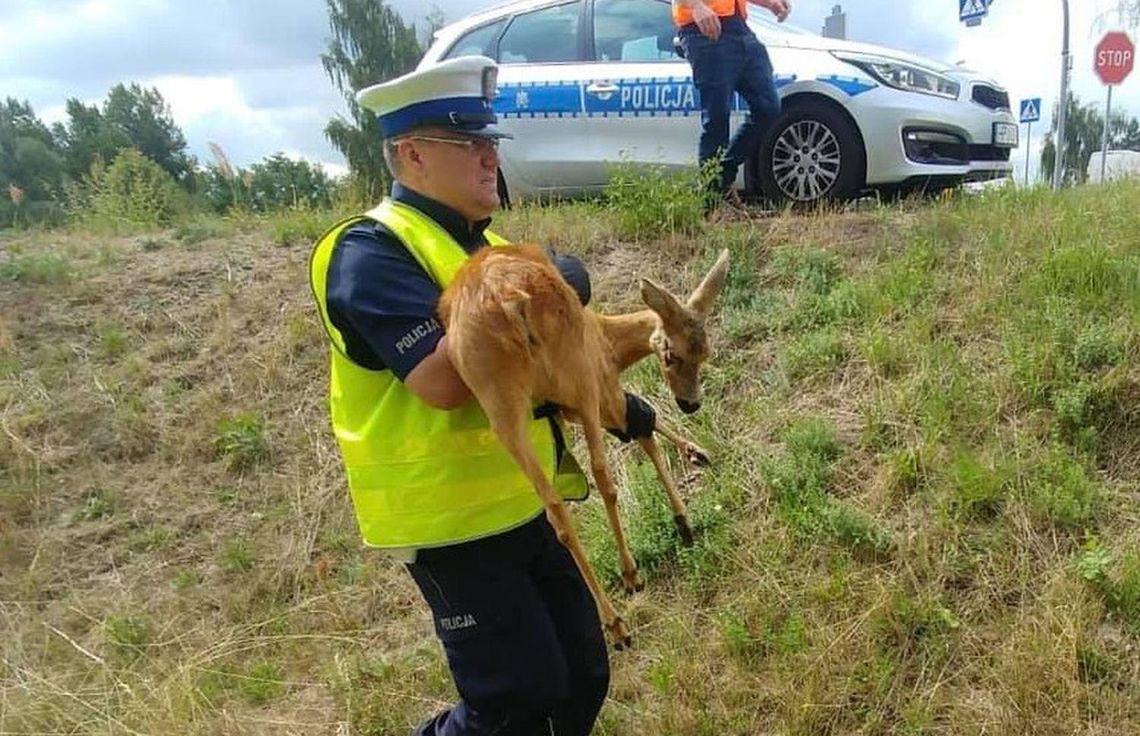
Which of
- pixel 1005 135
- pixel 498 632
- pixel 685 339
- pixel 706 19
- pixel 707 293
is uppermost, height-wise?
pixel 706 19

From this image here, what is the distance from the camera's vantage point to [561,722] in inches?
95.6

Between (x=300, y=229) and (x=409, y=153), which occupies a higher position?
(x=409, y=153)

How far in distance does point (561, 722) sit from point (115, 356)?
5.32 metres

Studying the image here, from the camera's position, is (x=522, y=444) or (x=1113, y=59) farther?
(x=1113, y=59)

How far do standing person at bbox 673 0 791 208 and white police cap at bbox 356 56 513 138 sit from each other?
3.77m

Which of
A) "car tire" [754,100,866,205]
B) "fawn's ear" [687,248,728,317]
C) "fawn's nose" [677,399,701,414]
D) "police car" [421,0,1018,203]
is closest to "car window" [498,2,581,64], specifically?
"police car" [421,0,1018,203]

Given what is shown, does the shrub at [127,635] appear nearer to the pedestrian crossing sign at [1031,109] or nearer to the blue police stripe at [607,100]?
the blue police stripe at [607,100]

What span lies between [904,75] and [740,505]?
3.74 metres

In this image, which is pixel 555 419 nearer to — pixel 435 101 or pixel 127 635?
pixel 435 101

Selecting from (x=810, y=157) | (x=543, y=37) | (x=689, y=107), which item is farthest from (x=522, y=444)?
(x=543, y=37)

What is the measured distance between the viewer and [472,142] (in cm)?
217

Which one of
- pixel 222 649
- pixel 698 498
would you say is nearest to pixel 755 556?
pixel 698 498

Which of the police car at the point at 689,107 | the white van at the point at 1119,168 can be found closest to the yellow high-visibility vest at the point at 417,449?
the police car at the point at 689,107

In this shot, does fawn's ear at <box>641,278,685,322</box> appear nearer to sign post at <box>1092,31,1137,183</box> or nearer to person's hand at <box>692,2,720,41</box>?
person's hand at <box>692,2,720,41</box>
